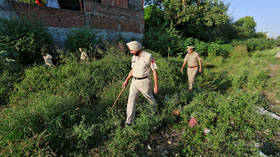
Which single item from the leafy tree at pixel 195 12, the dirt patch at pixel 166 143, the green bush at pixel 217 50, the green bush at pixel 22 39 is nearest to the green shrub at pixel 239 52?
the green bush at pixel 217 50

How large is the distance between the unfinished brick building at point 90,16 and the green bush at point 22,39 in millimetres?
1054

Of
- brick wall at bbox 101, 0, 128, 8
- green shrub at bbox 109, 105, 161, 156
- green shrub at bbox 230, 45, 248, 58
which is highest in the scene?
brick wall at bbox 101, 0, 128, 8

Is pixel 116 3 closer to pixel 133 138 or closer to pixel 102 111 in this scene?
pixel 102 111

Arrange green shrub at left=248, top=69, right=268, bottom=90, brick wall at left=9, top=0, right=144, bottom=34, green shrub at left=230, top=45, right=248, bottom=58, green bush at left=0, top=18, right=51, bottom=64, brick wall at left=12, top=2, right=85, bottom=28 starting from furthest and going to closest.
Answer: green shrub at left=230, top=45, right=248, bottom=58
brick wall at left=9, top=0, right=144, bottom=34
brick wall at left=12, top=2, right=85, bottom=28
green bush at left=0, top=18, right=51, bottom=64
green shrub at left=248, top=69, right=268, bottom=90

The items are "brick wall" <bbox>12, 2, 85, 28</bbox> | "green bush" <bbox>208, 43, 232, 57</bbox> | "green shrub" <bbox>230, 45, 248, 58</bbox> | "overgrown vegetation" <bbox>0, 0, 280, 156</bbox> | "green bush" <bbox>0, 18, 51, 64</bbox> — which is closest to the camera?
"overgrown vegetation" <bbox>0, 0, 280, 156</bbox>

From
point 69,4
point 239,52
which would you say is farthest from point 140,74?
point 69,4

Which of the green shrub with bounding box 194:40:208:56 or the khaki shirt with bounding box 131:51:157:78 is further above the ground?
the green shrub with bounding box 194:40:208:56

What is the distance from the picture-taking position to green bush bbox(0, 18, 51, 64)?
212 inches

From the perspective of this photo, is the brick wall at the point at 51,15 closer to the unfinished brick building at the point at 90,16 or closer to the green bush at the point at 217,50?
the unfinished brick building at the point at 90,16

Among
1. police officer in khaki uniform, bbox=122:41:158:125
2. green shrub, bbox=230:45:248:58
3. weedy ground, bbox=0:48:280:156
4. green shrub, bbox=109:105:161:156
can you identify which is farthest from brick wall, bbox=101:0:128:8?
green shrub, bbox=230:45:248:58

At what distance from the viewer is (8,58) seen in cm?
531

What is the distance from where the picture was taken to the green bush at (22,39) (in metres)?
5.38

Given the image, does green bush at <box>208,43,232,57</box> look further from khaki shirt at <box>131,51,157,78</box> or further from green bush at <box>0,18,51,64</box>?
green bush at <box>0,18,51,64</box>

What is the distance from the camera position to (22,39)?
18.5ft
